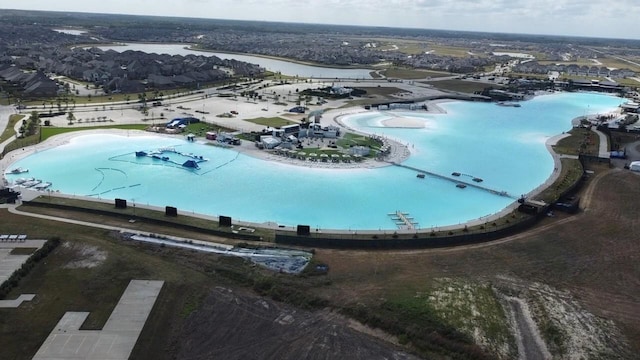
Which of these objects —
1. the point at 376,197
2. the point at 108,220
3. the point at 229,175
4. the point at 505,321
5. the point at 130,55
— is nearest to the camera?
the point at 505,321

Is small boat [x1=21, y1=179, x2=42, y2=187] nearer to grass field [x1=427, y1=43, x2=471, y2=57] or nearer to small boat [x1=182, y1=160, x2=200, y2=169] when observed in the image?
small boat [x1=182, y1=160, x2=200, y2=169]

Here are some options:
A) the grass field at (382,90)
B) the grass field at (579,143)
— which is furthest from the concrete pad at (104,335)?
the grass field at (382,90)

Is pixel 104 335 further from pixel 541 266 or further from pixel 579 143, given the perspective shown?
pixel 579 143

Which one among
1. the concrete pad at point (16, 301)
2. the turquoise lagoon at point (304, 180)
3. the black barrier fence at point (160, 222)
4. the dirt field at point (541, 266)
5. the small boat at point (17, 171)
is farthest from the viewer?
the small boat at point (17, 171)

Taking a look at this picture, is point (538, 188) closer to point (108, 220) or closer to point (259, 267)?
point (259, 267)

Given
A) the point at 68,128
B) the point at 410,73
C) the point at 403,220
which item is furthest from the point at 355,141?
the point at 410,73

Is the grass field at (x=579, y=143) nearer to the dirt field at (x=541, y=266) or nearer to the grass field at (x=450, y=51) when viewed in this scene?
the dirt field at (x=541, y=266)

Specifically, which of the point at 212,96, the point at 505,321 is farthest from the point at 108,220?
the point at 212,96
